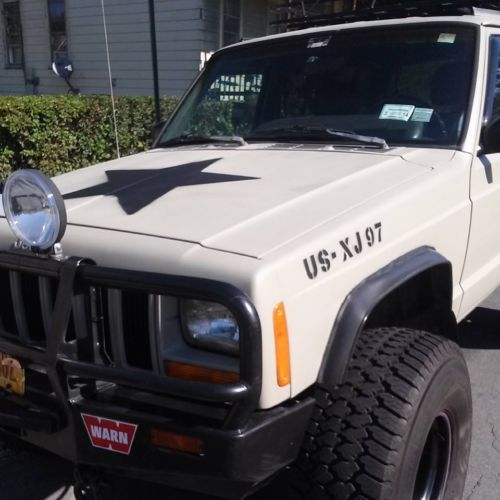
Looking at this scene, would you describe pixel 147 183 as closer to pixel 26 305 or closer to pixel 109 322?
pixel 26 305

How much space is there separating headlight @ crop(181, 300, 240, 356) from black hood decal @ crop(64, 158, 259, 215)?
21.9 inches

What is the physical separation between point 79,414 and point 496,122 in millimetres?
2117

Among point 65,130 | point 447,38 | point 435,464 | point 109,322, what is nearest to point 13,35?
point 65,130

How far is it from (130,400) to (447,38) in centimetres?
233

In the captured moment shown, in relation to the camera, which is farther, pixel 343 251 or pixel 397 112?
pixel 397 112

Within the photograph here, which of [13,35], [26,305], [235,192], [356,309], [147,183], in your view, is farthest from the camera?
[13,35]

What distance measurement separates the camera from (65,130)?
7680mm

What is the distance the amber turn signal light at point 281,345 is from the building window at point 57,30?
14.2 metres

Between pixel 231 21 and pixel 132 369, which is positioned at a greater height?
pixel 231 21

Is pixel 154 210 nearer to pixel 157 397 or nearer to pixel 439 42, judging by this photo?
pixel 157 397

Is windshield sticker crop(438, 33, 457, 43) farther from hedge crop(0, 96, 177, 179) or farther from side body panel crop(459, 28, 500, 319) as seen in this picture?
hedge crop(0, 96, 177, 179)

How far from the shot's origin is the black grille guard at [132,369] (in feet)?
5.65

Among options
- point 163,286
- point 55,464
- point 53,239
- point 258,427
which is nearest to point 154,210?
point 53,239

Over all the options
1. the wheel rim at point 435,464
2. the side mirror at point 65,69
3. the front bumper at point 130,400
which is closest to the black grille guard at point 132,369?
the front bumper at point 130,400
